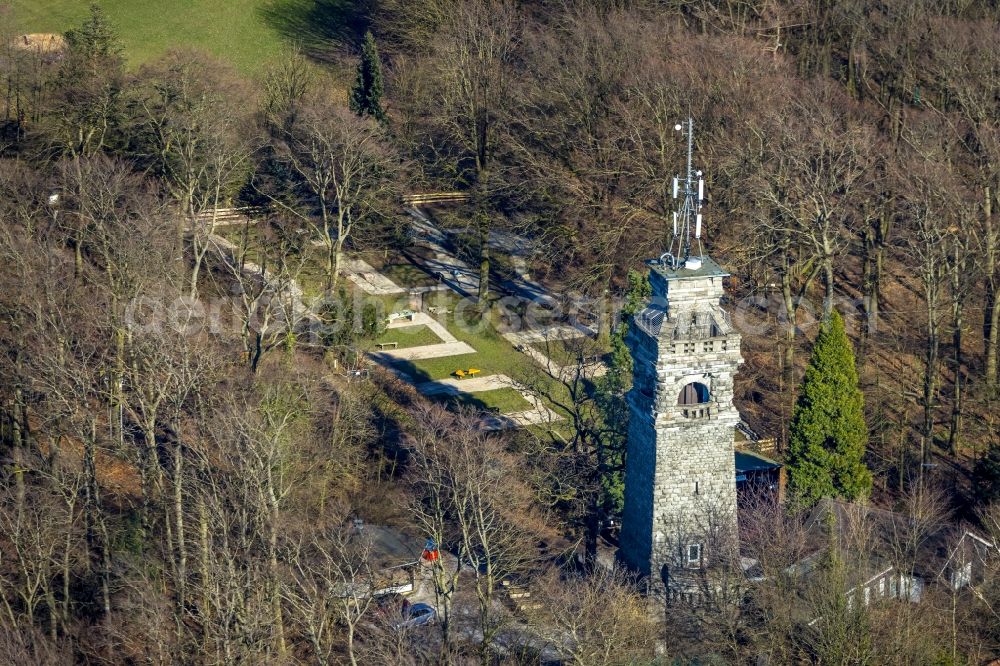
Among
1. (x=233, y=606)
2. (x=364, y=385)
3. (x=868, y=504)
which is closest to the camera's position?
(x=233, y=606)

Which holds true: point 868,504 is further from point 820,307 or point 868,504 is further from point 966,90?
point 966,90

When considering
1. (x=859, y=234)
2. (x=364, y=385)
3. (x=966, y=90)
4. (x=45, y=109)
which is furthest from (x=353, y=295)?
(x=966, y=90)

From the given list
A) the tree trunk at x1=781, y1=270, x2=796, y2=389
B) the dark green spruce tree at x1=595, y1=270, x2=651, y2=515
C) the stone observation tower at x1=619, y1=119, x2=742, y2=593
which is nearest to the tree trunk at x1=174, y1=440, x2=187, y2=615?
the stone observation tower at x1=619, y1=119, x2=742, y2=593

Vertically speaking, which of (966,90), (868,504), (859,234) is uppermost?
(966,90)

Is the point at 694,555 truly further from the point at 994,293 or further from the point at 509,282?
the point at 509,282

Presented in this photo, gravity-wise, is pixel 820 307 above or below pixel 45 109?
below

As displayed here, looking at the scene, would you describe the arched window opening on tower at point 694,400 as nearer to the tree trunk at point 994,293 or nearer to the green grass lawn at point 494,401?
the green grass lawn at point 494,401

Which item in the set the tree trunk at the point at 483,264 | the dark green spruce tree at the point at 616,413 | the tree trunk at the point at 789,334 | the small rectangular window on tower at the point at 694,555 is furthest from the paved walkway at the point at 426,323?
the small rectangular window on tower at the point at 694,555
